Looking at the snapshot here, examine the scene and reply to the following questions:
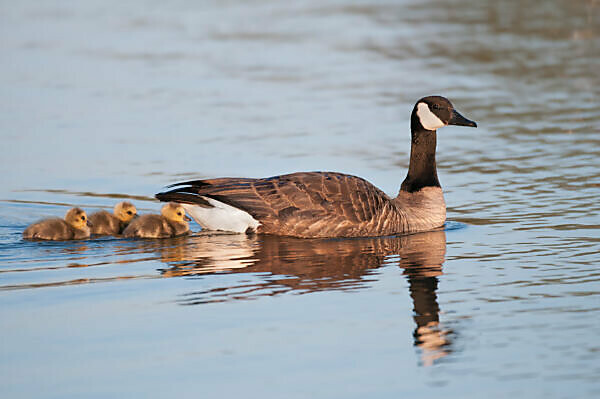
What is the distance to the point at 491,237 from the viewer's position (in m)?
11.3

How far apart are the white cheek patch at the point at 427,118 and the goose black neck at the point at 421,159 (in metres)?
0.05

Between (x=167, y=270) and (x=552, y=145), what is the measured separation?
27.2ft

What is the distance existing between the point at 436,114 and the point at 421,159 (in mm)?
573

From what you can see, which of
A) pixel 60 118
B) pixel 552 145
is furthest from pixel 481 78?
pixel 60 118

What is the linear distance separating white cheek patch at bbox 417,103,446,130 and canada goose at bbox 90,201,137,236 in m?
3.64

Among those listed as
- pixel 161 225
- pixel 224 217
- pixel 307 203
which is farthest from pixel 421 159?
pixel 161 225

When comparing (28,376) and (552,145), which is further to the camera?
(552,145)

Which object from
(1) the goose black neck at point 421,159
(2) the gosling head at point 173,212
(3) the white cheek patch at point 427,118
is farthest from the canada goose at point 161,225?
(3) the white cheek patch at point 427,118

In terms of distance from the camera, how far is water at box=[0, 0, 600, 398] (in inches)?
281

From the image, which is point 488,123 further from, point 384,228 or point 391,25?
point 391,25

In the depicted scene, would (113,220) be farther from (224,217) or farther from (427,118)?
(427,118)

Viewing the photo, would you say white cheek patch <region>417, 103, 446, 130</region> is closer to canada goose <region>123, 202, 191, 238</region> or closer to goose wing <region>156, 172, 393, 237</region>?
goose wing <region>156, 172, 393, 237</region>

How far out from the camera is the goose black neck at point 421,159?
12.4 meters

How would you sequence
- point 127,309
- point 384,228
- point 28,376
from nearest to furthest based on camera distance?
1. point 28,376
2. point 127,309
3. point 384,228
